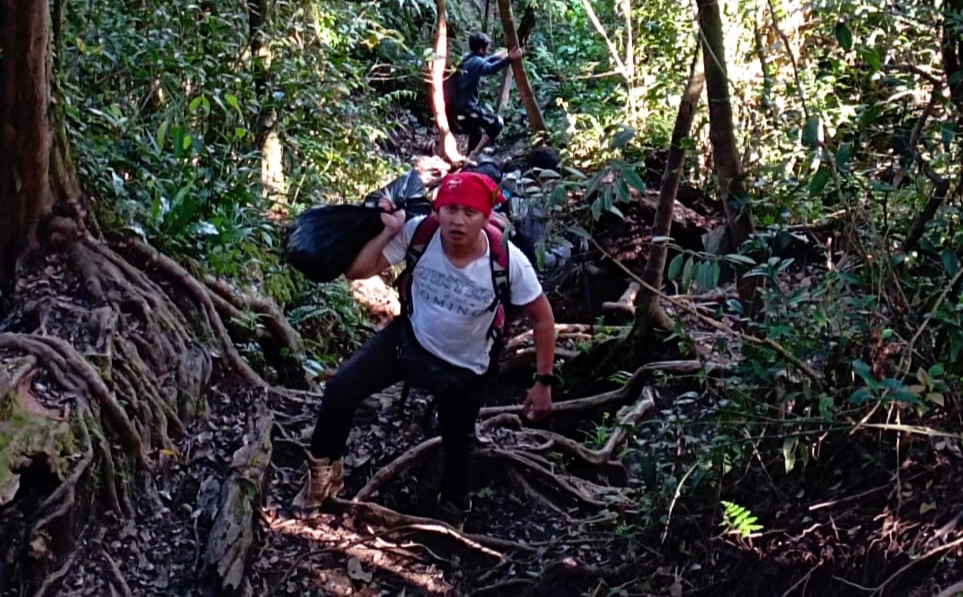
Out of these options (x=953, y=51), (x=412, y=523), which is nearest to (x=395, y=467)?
(x=412, y=523)

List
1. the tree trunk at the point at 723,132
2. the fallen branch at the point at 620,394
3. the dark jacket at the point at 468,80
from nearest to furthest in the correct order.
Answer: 1. the tree trunk at the point at 723,132
2. the fallen branch at the point at 620,394
3. the dark jacket at the point at 468,80

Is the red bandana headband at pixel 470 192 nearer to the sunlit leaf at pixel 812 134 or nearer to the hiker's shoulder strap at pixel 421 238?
the hiker's shoulder strap at pixel 421 238

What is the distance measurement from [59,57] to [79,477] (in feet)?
8.79

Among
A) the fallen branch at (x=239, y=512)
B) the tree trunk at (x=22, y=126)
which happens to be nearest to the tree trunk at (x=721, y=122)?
the fallen branch at (x=239, y=512)

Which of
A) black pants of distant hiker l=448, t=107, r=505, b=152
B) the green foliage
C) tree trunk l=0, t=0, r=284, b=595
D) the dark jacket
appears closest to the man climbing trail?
tree trunk l=0, t=0, r=284, b=595

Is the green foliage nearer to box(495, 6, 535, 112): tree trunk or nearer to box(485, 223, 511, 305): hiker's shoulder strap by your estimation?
box(485, 223, 511, 305): hiker's shoulder strap

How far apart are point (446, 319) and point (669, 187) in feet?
8.17

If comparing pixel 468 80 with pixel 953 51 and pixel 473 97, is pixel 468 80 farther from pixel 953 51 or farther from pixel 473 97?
pixel 953 51

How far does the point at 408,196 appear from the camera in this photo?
4520 mm

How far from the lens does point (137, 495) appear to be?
4.48 m

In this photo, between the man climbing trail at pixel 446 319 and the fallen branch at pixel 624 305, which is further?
the fallen branch at pixel 624 305

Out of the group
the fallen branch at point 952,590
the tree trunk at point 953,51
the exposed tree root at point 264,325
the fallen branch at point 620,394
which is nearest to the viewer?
the fallen branch at point 952,590

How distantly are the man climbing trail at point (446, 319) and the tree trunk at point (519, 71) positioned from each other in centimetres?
825

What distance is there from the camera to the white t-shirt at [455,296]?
417cm
